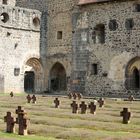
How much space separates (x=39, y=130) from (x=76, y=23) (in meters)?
22.6

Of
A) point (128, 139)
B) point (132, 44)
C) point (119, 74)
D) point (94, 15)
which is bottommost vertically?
point (128, 139)

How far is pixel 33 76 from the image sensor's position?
3766 centimetres

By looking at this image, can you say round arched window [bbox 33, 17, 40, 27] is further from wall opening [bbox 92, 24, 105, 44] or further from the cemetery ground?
the cemetery ground

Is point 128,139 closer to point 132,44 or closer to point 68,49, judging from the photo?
point 132,44

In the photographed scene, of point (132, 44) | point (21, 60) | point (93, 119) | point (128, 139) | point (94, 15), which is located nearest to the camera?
point (128, 139)

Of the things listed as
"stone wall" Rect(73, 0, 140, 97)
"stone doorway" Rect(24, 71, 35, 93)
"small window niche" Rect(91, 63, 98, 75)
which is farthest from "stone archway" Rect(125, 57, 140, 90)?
"stone doorway" Rect(24, 71, 35, 93)

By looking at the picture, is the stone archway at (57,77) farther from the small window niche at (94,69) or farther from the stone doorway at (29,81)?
the small window niche at (94,69)

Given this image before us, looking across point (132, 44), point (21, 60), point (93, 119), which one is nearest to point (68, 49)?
point (21, 60)

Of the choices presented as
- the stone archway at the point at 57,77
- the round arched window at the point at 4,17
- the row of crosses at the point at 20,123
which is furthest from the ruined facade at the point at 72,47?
the row of crosses at the point at 20,123

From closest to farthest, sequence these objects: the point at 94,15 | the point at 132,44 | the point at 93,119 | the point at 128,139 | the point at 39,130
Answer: the point at 128,139 → the point at 39,130 → the point at 93,119 → the point at 132,44 → the point at 94,15

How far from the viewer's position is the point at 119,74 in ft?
105

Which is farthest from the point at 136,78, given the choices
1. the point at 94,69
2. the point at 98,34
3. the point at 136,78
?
the point at 98,34

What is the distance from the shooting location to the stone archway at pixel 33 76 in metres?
37.0

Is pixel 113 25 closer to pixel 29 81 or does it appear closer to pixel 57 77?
pixel 57 77
